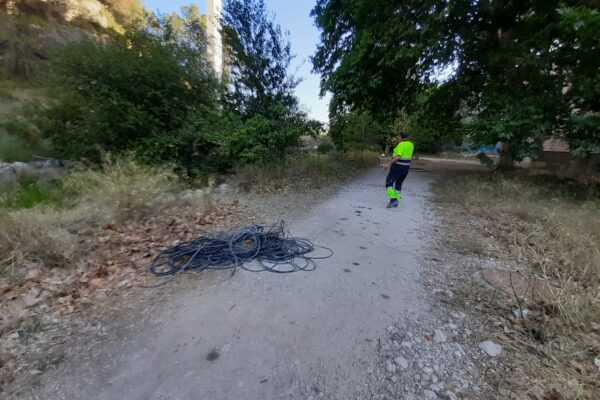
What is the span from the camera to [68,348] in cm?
200

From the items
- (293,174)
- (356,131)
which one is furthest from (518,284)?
(356,131)

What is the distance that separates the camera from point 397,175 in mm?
5938

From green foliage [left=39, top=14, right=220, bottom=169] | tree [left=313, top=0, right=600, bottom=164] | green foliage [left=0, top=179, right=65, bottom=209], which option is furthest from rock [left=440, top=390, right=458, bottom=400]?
green foliage [left=39, top=14, right=220, bottom=169]

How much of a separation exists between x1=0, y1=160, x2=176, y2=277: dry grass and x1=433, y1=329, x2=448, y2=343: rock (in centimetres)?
382

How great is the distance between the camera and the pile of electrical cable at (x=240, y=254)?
3.15 meters

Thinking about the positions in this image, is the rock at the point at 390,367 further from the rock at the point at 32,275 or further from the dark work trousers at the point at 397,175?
the dark work trousers at the point at 397,175

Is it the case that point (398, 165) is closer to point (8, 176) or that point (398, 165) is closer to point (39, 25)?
point (8, 176)

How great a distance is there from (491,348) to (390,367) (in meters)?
0.86

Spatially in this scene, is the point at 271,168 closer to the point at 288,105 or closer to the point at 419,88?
the point at 288,105

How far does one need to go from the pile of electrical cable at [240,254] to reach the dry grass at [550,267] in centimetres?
209

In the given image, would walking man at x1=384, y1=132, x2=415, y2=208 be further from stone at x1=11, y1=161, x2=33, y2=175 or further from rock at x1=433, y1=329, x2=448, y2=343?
stone at x1=11, y1=161, x2=33, y2=175

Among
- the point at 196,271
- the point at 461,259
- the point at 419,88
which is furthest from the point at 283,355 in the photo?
the point at 419,88

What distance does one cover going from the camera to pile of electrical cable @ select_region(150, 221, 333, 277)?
10.3ft

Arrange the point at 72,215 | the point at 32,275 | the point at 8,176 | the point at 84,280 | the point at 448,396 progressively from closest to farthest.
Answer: the point at 448,396 → the point at 32,275 → the point at 84,280 → the point at 72,215 → the point at 8,176
